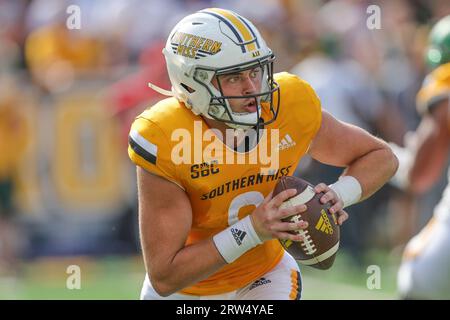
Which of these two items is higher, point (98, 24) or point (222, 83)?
point (222, 83)

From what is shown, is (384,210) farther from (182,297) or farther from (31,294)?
(182,297)

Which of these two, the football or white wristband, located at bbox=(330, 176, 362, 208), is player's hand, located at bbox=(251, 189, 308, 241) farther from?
white wristband, located at bbox=(330, 176, 362, 208)

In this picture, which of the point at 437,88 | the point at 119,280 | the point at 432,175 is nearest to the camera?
the point at 437,88

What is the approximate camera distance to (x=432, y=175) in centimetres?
621

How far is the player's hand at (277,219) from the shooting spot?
418 centimetres

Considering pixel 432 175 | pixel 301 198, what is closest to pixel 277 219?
pixel 301 198

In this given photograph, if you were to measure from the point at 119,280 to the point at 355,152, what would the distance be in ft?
14.5

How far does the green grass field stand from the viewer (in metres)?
8.16

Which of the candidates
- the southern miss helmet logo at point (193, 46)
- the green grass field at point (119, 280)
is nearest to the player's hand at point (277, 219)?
the southern miss helmet logo at point (193, 46)

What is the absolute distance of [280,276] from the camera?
4742mm

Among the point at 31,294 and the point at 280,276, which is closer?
the point at 280,276

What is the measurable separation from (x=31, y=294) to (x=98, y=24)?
2.96m

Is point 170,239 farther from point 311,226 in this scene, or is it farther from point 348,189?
point 348,189

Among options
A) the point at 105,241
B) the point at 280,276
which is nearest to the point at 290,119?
the point at 280,276
